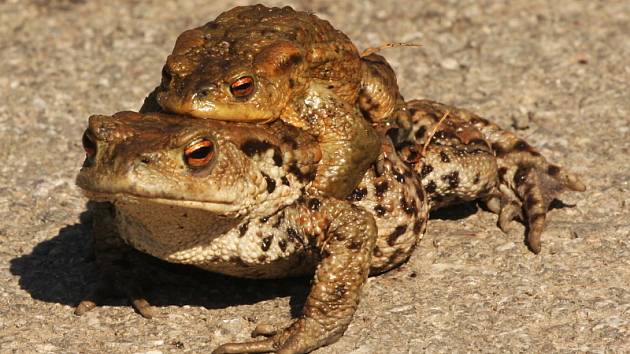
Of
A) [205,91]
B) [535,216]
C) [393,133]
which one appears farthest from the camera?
[535,216]

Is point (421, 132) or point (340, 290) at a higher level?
point (421, 132)

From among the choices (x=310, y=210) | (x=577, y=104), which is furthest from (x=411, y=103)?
(x=577, y=104)

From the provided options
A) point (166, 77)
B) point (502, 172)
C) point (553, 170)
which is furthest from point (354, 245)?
point (553, 170)

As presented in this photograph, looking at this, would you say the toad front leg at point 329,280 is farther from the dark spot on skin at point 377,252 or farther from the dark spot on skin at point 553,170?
the dark spot on skin at point 553,170

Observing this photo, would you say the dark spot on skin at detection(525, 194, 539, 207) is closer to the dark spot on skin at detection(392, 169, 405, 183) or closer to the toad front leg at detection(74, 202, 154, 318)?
the dark spot on skin at detection(392, 169, 405, 183)

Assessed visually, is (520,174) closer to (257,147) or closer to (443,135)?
(443,135)

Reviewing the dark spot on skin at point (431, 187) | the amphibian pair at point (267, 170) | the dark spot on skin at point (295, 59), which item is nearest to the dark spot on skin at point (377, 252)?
the amphibian pair at point (267, 170)

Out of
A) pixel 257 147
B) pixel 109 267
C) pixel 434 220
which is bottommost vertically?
pixel 434 220
